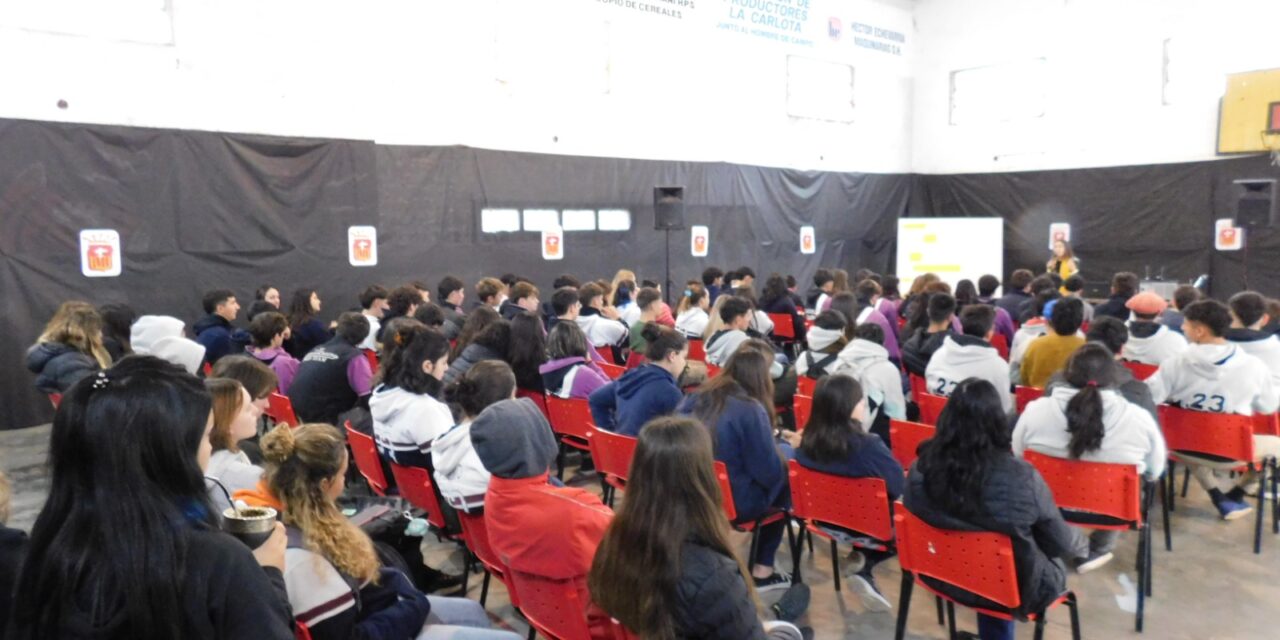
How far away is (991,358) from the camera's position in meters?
4.48

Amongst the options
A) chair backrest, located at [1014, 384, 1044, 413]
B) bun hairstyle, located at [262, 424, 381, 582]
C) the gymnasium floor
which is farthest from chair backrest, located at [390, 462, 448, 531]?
chair backrest, located at [1014, 384, 1044, 413]

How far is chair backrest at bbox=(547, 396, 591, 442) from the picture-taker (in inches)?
182

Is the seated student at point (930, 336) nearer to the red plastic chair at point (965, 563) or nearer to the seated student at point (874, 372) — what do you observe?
the seated student at point (874, 372)

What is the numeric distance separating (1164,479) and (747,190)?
909 centimetres

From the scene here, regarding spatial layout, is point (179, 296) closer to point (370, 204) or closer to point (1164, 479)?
point (370, 204)

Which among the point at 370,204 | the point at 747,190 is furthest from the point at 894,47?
the point at 370,204

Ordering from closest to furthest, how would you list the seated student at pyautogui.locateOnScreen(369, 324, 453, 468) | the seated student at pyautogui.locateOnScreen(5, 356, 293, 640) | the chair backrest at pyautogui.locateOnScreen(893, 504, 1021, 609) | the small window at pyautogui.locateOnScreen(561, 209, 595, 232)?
the seated student at pyautogui.locateOnScreen(5, 356, 293, 640), the chair backrest at pyautogui.locateOnScreen(893, 504, 1021, 609), the seated student at pyautogui.locateOnScreen(369, 324, 453, 468), the small window at pyautogui.locateOnScreen(561, 209, 595, 232)

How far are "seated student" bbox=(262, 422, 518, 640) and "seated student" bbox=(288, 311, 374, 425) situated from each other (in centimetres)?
248

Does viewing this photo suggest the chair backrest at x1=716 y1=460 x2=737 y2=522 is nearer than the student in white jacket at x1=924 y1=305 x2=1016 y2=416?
Yes

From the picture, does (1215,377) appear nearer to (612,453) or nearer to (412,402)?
(612,453)

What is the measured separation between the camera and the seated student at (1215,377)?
13.6ft

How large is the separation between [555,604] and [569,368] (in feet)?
7.60

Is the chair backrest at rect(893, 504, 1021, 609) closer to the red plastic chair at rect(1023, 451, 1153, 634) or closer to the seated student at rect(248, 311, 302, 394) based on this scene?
the red plastic chair at rect(1023, 451, 1153, 634)

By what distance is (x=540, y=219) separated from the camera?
412 inches
